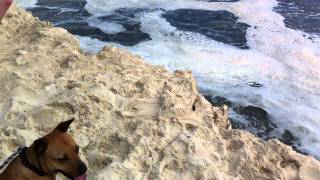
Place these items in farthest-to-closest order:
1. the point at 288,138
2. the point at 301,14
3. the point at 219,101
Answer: the point at 301,14 < the point at 219,101 < the point at 288,138

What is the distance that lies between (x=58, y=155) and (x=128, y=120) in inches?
55.5

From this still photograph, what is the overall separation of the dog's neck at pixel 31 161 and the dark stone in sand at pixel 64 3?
24.2 ft

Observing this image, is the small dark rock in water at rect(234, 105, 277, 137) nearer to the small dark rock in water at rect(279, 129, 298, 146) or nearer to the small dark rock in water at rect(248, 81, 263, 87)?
the small dark rock in water at rect(279, 129, 298, 146)

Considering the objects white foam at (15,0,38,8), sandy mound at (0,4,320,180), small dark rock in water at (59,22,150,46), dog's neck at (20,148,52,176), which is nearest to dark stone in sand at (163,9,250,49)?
small dark rock in water at (59,22,150,46)

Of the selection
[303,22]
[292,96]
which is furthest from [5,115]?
[303,22]

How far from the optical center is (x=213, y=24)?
9867mm

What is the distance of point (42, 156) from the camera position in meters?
3.60

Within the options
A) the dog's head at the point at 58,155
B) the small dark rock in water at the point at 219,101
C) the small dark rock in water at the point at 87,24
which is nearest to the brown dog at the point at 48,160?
the dog's head at the point at 58,155

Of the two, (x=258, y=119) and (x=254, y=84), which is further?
(x=254, y=84)

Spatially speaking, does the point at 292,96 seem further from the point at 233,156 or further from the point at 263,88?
the point at 233,156

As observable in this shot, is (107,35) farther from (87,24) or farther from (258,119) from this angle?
(258,119)

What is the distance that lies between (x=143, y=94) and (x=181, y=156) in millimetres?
1060

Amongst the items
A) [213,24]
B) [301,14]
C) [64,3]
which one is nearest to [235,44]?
[213,24]

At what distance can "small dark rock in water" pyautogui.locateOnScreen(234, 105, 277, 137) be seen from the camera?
650cm
